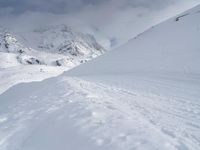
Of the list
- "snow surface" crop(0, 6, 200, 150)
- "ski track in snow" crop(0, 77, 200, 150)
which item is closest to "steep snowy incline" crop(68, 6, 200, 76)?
"snow surface" crop(0, 6, 200, 150)

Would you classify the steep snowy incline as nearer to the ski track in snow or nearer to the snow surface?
the snow surface

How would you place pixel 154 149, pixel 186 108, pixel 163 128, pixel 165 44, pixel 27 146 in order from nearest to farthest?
pixel 154 149
pixel 163 128
pixel 27 146
pixel 186 108
pixel 165 44

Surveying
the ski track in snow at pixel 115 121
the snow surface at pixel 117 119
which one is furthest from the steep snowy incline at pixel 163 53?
the ski track in snow at pixel 115 121

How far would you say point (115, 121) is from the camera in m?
9.13

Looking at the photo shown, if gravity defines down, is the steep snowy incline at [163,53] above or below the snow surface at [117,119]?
above

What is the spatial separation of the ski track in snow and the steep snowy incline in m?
9.05

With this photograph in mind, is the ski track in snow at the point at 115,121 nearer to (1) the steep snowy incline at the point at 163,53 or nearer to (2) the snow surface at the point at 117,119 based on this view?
(2) the snow surface at the point at 117,119

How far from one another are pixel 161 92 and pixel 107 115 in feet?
18.6

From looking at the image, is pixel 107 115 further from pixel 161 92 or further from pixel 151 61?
pixel 151 61

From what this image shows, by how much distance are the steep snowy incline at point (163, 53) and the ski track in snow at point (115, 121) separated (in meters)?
9.05

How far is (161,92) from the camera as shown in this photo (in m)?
14.7

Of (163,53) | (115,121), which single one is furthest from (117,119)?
(163,53)

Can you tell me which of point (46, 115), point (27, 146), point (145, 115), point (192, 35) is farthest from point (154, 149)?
point (192, 35)

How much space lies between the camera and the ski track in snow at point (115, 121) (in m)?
7.47
